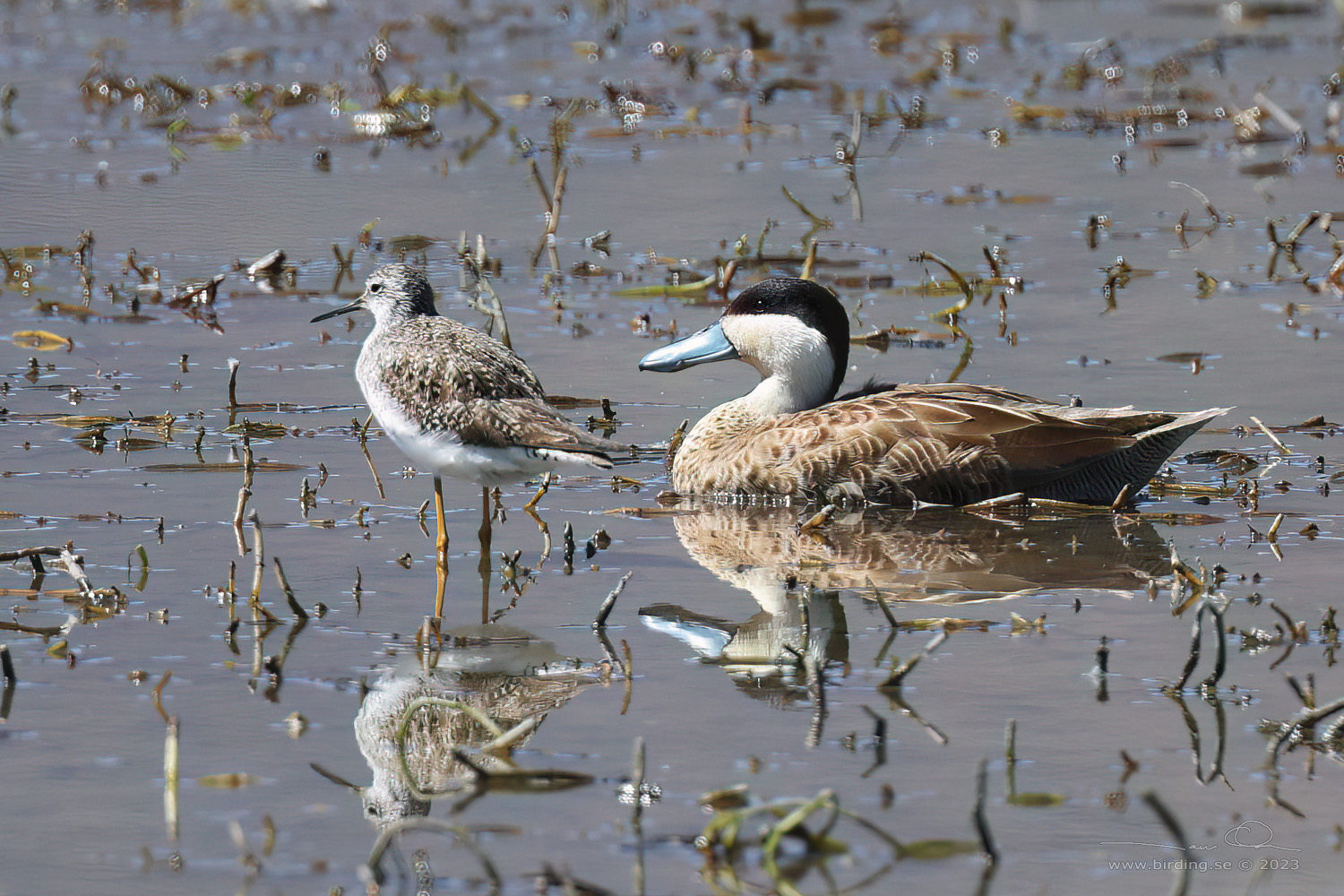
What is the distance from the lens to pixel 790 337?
8.44m

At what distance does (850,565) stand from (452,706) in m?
2.49

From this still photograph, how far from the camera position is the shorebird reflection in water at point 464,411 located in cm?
655

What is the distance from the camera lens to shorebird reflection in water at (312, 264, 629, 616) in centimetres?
655

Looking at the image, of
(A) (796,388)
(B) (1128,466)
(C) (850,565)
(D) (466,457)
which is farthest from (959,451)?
(D) (466,457)

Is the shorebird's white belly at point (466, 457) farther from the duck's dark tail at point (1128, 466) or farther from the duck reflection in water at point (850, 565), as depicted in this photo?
the duck's dark tail at point (1128, 466)

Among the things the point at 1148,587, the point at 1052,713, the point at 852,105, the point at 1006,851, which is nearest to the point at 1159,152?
the point at 852,105

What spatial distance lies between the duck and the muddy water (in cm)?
40

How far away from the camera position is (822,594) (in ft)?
21.4

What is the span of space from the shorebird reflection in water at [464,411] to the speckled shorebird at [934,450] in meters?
1.32

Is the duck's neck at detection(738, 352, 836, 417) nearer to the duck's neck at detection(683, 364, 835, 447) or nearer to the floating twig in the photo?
the duck's neck at detection(683, 364, 835, 447)

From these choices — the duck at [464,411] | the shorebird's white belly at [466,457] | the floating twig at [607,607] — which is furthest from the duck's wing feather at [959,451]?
the floating twig at [607,607]
